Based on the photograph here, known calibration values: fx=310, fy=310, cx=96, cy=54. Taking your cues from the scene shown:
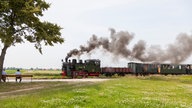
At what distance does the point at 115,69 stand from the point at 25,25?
3705 centimetres

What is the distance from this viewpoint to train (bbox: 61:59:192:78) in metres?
64.2

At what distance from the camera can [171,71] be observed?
81.7 m

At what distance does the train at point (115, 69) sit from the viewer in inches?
2530

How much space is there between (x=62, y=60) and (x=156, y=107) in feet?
159

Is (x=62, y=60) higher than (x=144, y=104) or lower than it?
higher

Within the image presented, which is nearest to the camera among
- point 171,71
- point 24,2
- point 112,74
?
point 24,2

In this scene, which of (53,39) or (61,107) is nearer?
(61,107)

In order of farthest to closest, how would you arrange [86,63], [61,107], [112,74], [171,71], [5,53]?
[171,71]
[112,74]
[86,63]
[5,53]
[61,107]

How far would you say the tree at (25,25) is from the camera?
36219 millimetres

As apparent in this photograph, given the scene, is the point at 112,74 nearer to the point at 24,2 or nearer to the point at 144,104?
the point at 24,2

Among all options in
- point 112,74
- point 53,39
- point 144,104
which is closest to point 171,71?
point 112,74

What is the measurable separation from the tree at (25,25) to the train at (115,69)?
2332 centimetres

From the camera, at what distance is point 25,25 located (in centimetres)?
3988

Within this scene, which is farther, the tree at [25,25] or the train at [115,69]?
the train at [115,69]
